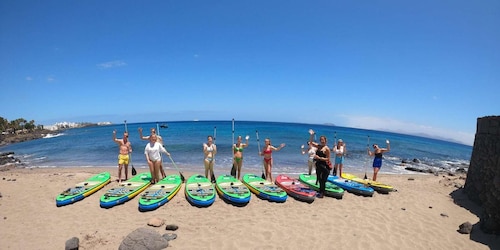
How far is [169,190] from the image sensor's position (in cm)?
908

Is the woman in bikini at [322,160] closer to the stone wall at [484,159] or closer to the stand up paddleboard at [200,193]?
the stand up paddleboard at [200,193]

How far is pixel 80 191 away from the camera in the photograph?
880 cm

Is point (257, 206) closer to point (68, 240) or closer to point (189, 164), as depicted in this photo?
point (68, 240)

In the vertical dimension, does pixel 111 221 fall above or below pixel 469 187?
below

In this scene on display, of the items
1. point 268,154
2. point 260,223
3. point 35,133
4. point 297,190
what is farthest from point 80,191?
point 35,133

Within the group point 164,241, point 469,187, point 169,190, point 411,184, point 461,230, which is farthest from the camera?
point 411,184

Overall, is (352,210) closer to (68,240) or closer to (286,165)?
(68,240)

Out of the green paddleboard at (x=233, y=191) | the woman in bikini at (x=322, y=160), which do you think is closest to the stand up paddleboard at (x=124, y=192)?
the green paddleboard at (x=233, y=191)

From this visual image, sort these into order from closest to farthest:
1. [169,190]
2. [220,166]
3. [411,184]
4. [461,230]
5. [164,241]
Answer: [164,241] < [461,230] < [169,190] < [411,184] < [220,166]

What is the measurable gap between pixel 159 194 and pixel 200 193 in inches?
54.0

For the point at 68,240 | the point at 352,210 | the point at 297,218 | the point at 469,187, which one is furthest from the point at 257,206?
the point at 469,187

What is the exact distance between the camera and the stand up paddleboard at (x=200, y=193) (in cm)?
806

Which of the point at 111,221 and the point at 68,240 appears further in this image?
the point at 111,221

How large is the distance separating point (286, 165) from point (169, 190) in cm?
1051
